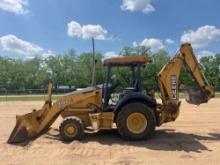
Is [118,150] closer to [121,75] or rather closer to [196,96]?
[121,75]

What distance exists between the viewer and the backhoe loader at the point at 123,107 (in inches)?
447

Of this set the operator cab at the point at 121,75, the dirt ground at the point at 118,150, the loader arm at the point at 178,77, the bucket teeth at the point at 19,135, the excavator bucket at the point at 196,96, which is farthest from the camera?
the excavator bucket at the point at 196,96

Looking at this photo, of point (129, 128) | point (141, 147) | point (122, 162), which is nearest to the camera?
point (122, 162)

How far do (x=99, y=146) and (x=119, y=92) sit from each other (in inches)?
80.4

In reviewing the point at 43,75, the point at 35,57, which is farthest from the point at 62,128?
the point at 35,57

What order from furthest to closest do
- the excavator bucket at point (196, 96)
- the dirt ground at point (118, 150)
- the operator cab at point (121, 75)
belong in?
the excavator bucket at point (196, 96), the operator cab at point (121, 75), the dirt ground at point (118, 150)

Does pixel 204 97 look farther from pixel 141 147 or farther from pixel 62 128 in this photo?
pixel 62 128

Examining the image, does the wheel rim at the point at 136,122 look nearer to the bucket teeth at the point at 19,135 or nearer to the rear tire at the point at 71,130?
the rear tire at the point at 71,130

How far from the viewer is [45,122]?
39.3ft

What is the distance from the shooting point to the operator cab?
1167 cm

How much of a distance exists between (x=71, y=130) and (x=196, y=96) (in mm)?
4088

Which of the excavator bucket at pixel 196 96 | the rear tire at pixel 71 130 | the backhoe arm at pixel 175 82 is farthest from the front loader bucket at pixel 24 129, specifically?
the excavator bucket at pixel 196 96

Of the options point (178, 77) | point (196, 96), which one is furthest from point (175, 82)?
point (196, 96)

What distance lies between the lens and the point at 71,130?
11.4 m
